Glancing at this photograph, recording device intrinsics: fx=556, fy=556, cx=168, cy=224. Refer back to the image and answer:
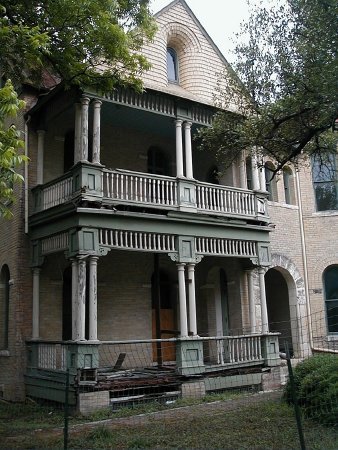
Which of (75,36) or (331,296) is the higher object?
(75,36)

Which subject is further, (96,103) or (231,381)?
(231,381)

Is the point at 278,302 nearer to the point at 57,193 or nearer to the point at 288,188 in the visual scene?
the point at 288,188

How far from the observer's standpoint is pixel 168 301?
17609 mm

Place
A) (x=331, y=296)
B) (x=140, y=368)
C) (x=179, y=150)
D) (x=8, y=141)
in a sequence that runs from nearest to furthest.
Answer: (x=8, y=141)
(x=179, y=150)
(x=140, y=368)
(x=331, y=296)

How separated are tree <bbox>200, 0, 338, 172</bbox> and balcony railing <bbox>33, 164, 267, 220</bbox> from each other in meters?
1.52

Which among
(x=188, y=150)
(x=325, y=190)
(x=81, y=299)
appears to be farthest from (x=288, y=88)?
(x=325, y=190)

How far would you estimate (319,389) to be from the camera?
31.3ft

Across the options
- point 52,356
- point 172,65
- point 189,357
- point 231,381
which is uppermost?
point 172,65

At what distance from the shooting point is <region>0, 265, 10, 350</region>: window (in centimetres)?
1591

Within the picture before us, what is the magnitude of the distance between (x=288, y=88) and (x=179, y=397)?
24.6ft

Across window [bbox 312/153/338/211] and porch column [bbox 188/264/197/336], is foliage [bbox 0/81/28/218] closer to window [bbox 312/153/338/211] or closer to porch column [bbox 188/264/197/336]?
porch column [bbox 188/264/197/336]

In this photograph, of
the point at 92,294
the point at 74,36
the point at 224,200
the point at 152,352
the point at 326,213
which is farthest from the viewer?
the point at 326,213

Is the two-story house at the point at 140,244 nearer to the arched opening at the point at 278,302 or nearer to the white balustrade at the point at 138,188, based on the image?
the white balustrade at the point at 138,188

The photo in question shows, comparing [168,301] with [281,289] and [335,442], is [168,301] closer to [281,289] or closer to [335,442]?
[281,289]
